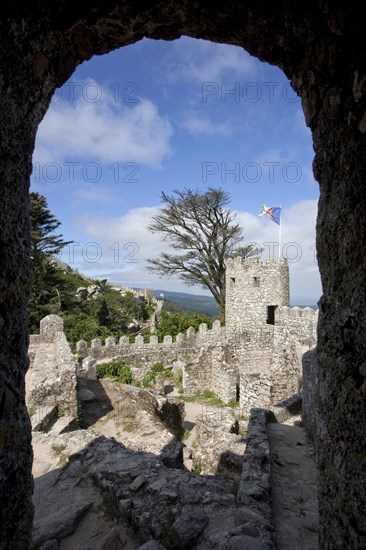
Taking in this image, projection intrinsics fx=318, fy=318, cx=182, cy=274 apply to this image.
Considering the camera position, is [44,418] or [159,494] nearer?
[159,494]

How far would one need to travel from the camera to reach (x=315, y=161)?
5.41ft

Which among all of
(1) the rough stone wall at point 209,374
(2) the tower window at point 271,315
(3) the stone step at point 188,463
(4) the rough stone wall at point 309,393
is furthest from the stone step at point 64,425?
(2) the tower window at point 271,315

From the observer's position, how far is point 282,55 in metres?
1.68

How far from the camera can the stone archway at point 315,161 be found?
51.1 inches

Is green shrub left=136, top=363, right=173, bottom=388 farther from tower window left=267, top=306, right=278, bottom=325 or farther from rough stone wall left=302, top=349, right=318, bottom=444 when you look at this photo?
rough stone wall left=302, top=349, right=318, bottom=444

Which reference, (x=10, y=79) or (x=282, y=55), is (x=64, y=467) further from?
(x=282, y=55)

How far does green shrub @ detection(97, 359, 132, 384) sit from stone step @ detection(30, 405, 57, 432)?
6.88m

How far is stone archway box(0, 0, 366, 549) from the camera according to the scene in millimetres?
1297

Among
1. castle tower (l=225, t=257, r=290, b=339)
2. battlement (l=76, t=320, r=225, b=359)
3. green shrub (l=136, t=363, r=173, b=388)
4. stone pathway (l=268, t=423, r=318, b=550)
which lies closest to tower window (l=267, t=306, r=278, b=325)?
castle tower (l=225, t=257, r=290, b=339)

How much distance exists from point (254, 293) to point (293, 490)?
34.7 ft

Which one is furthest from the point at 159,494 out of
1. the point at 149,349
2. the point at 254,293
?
the point at 149,349

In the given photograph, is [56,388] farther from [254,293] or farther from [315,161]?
[254,293]

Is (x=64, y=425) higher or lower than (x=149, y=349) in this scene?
higher

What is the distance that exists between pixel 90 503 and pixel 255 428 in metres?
2.86
